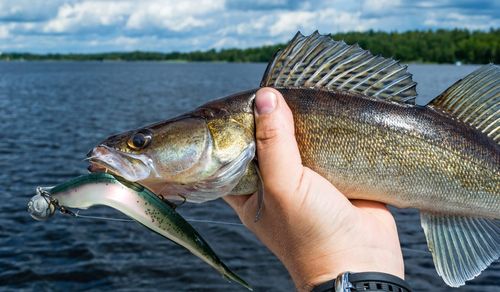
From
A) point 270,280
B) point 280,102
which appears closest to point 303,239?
point 280,102

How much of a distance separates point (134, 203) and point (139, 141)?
0.61 m

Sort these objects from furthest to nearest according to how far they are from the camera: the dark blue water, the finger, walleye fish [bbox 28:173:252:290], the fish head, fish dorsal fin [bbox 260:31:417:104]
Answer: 1. the dark blue water
2. the finger
3. fish dorsal fin [bbox 260:31:417:104]
4. the fish head
5. walleye fish [bbox 28:173:252:290]

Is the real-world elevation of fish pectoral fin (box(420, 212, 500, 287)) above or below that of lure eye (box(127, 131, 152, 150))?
below

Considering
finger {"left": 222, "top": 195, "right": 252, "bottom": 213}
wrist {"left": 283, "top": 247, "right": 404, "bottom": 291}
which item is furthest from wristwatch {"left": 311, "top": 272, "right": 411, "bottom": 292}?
finger {"left": 222, "top": 195, "right": 252, "bottom": 213}

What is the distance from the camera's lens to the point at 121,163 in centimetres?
346

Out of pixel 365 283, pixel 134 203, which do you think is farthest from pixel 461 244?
pixel 134 203

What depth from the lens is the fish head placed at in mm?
3580

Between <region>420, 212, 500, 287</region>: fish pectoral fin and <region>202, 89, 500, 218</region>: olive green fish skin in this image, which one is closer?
<region>202, 89, 500, 218</region>: olive green fish skin

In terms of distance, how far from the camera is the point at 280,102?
3525mm

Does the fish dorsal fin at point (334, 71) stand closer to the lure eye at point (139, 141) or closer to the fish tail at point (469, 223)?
the fish tail at point (469, 223)

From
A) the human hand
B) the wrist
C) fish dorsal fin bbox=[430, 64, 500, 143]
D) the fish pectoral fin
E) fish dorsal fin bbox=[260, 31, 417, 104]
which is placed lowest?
the fish pectoral fin

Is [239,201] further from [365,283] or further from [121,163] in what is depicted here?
[365,283]

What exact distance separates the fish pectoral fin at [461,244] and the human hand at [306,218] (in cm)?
64

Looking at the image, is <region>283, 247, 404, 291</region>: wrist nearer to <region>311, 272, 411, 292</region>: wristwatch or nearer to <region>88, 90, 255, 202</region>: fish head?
<region>311, 272, 411, 292</region>: wristwatch
